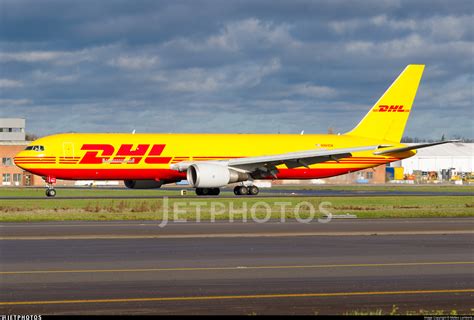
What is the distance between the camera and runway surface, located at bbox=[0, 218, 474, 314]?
44.0 ft

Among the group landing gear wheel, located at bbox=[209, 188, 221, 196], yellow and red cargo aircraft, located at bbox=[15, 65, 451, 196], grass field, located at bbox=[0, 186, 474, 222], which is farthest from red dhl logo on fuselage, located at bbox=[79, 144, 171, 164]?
grass field, located at bbox=[0, 186, 474, 222]

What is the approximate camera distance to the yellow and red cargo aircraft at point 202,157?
5688 cm

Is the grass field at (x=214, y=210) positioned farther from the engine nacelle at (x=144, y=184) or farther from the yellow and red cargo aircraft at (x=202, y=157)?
the engine nacelle at (x=144, y=184)

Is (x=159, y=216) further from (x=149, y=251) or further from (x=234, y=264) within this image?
(x=234, y=264)

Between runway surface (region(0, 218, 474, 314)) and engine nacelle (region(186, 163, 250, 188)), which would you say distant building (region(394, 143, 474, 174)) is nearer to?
engine nacelle (region(186, 163, 250, 188))

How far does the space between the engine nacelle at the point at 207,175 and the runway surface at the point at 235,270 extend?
26763mm

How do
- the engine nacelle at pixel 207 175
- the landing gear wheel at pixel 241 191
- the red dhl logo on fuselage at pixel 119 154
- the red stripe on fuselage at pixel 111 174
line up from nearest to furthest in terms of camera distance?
the engine nacelle at pixel 207 175, the red dhl logo on fuselage at pixel 119 154, the red stripe on fuselage at pixel 111 174, the landing gear wheel at pixel 241 191

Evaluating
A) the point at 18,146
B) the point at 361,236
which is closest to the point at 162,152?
the point at 361,236

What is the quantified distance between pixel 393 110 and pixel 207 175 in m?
19.7

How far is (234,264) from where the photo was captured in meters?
18.6

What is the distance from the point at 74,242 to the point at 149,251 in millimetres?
3481

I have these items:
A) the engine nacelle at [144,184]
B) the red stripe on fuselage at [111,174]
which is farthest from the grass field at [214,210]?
the engine nacelle at [144,184]

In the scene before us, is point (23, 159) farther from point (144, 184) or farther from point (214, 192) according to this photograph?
point (214, 192)
